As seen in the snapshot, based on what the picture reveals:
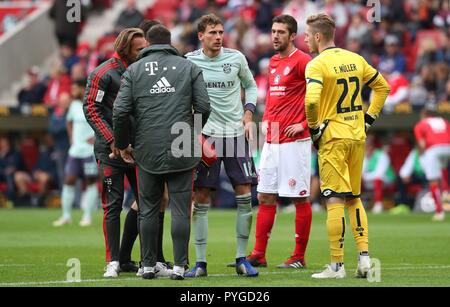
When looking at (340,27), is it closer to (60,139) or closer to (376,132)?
(376,132)

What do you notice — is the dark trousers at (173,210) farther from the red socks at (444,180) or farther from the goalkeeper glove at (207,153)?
the red socks at (444,180)

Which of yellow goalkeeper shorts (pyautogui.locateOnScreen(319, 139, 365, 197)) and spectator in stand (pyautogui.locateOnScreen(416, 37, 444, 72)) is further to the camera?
spectator in stand (pyautogui.locateOnScreen(416, 37, 444, 72))

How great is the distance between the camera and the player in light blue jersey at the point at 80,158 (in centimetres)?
1872

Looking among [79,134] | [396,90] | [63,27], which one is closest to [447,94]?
[396,90]

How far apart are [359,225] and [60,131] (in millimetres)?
15064

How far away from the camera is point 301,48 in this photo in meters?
26.1

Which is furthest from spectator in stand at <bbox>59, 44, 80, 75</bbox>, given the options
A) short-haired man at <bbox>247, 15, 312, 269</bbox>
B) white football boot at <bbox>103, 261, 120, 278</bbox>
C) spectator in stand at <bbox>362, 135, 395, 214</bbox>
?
white football boot at <bbox>103, 261, 120, 278</bbox>

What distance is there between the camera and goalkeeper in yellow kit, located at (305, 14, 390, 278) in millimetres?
10312

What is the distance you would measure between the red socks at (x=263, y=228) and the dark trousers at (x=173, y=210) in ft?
6.32

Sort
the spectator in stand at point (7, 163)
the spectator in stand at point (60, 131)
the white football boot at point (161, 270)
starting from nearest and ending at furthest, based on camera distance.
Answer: the white football boot at point (161, 270), the spectator in stand at point (60, 131), the spectator in stand at point (7, 163)

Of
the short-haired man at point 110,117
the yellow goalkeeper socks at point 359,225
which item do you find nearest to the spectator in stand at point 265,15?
the short-haired man at point 110,117

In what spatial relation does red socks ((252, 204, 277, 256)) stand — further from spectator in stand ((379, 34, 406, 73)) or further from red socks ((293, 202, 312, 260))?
spectator in stand ((379, 34, 406, 73))

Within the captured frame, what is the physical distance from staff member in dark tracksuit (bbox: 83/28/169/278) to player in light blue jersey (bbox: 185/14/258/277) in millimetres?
691
